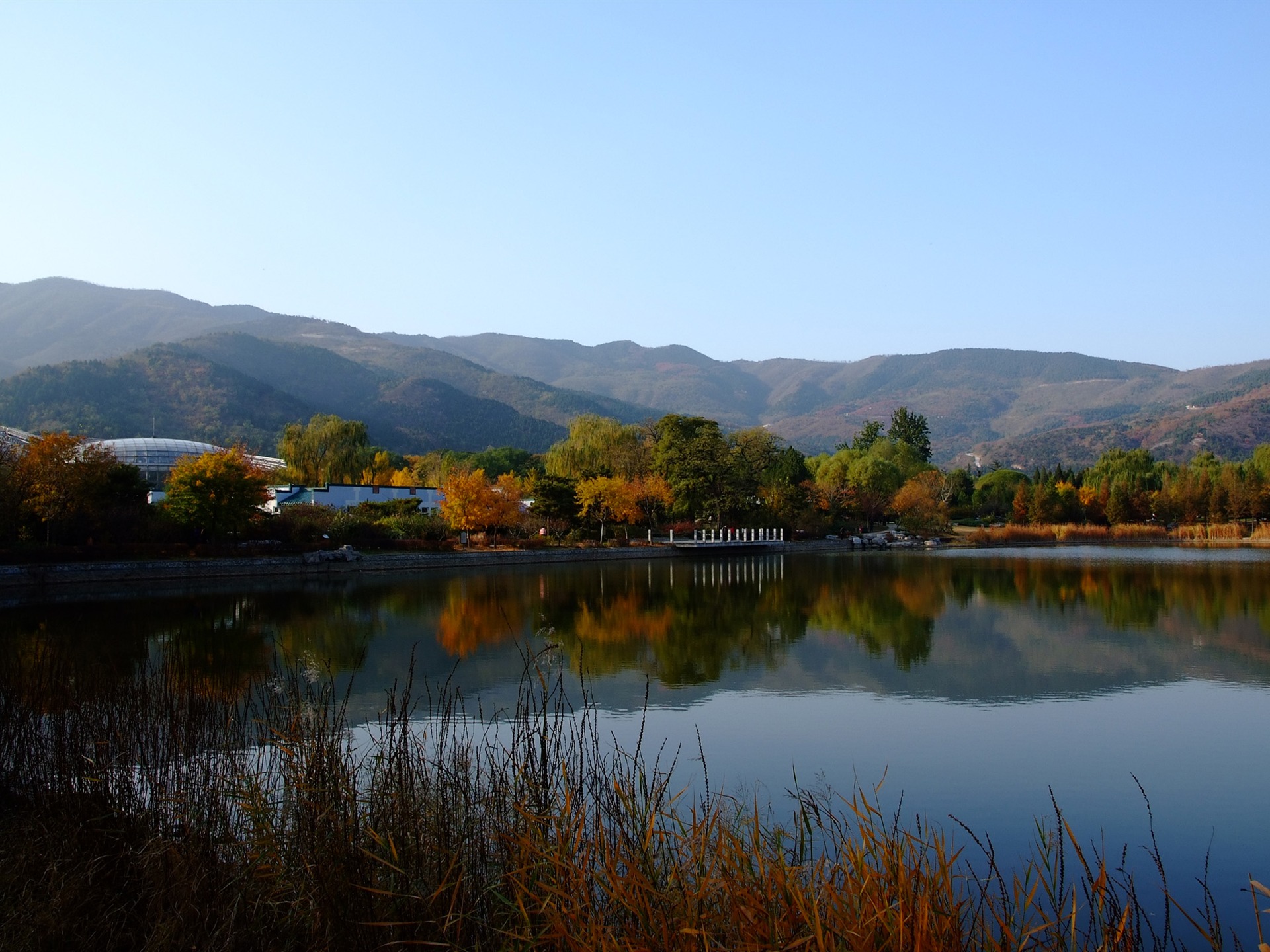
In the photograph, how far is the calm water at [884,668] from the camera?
8273mm

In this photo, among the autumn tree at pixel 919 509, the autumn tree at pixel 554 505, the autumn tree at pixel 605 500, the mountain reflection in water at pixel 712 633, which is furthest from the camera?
the autumn tree at pixel 919 509

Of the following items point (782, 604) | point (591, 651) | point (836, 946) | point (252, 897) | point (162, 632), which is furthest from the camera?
point (782, 604)

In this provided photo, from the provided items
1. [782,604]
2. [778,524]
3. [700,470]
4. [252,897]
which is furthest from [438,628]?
[778,524]

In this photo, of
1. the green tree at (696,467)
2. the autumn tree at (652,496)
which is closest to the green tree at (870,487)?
the green tree at (696,467)

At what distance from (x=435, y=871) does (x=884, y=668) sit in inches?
435

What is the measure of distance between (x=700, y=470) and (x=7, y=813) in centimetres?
4884

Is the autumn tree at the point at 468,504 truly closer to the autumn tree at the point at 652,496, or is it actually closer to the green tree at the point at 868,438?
the autumn tree at the point at 652,496

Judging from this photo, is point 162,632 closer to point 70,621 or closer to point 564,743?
A: point 70,621

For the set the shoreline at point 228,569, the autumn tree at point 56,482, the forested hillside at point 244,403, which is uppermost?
the forested hillside at point 244,403

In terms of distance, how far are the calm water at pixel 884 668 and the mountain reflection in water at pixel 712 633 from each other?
0.31 feet

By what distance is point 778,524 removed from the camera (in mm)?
60031

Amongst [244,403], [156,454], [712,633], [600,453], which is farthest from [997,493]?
[244,403]

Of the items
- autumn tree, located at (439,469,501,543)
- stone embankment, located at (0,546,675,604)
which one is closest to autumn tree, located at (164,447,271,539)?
stone embankment, located at (0,546,675,604)

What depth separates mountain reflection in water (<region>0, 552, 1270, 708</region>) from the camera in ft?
44.3
